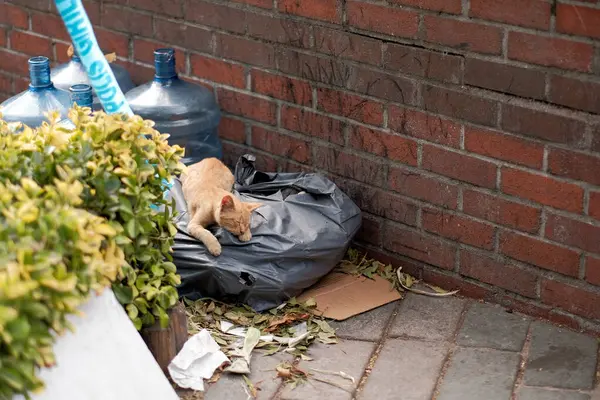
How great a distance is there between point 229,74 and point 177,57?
339 millimetres

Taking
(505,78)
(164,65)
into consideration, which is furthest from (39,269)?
(164,65)

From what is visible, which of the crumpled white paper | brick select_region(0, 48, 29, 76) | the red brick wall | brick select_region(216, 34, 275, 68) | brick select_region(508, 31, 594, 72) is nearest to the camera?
the crumpled white paper

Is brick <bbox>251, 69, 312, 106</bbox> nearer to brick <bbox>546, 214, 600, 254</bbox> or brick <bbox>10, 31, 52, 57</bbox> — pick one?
brick <bbox>546, 214, 600, 254</bbox>

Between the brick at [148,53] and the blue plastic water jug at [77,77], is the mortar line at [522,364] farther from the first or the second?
the blue plastic water jug at [77,77]

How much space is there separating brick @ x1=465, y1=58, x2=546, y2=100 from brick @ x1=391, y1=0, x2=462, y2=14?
0.19 m

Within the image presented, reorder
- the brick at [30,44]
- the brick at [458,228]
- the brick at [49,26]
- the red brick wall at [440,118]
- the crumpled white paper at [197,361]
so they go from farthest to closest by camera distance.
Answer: the brick at [30,44], the brick at [49,26], the brick at [458,228], the red brick wall at [440,118], the crumpled white paper at [197,361]

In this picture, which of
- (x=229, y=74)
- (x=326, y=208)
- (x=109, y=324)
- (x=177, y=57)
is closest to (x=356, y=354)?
(x=326, y=208)

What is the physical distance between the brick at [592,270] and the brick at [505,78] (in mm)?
629

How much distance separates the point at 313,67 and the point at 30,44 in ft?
6.52

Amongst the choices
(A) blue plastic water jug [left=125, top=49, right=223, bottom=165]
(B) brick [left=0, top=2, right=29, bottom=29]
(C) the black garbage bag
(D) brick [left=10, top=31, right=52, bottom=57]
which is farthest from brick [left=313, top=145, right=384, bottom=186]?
(B) brick [left=0, top=2, right=29, bottom=29]

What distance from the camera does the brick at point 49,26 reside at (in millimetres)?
5070

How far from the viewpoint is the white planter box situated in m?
2.53

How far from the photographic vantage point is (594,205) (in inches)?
135

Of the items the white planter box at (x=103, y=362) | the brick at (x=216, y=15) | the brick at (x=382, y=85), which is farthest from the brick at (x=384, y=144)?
the white planter box at (x=103, y=362)
